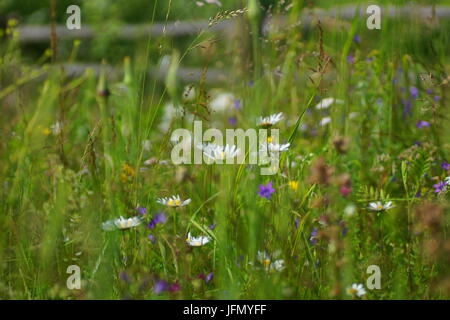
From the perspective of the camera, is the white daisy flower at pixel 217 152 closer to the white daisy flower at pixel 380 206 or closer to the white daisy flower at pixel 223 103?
the white daisy flower at pixel 380 206

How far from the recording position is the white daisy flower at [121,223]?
1.13 metres

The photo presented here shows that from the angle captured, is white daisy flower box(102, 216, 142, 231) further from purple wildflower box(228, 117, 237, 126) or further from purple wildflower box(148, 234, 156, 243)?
purple wildflower box(228, 117, 237, 126)

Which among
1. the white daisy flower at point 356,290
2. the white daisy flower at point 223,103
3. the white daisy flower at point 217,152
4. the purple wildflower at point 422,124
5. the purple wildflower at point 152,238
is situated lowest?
the white daisy flower at point 356,290

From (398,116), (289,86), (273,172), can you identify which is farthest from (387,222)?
(289,86)

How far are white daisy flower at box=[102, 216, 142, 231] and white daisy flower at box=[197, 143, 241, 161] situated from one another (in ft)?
0.70

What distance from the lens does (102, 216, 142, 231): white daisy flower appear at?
1135 mm

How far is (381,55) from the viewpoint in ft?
5.78

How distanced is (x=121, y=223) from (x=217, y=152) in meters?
0.29

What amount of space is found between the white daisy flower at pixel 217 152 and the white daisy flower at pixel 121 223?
21 cm

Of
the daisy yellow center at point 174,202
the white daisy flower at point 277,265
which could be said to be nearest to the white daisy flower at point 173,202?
the daisy yellow center at point 174,202

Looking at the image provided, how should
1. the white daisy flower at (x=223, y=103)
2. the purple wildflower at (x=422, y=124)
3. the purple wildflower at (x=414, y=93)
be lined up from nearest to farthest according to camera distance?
the purple wildflower at (x=422, y=124) < the purple wildflower at (x=414, y=93) < the white daisy flower at (x=223, y=103)

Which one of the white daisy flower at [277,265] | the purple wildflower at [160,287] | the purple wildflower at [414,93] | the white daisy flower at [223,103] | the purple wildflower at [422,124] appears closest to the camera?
the purple wildflower at [160,287]
